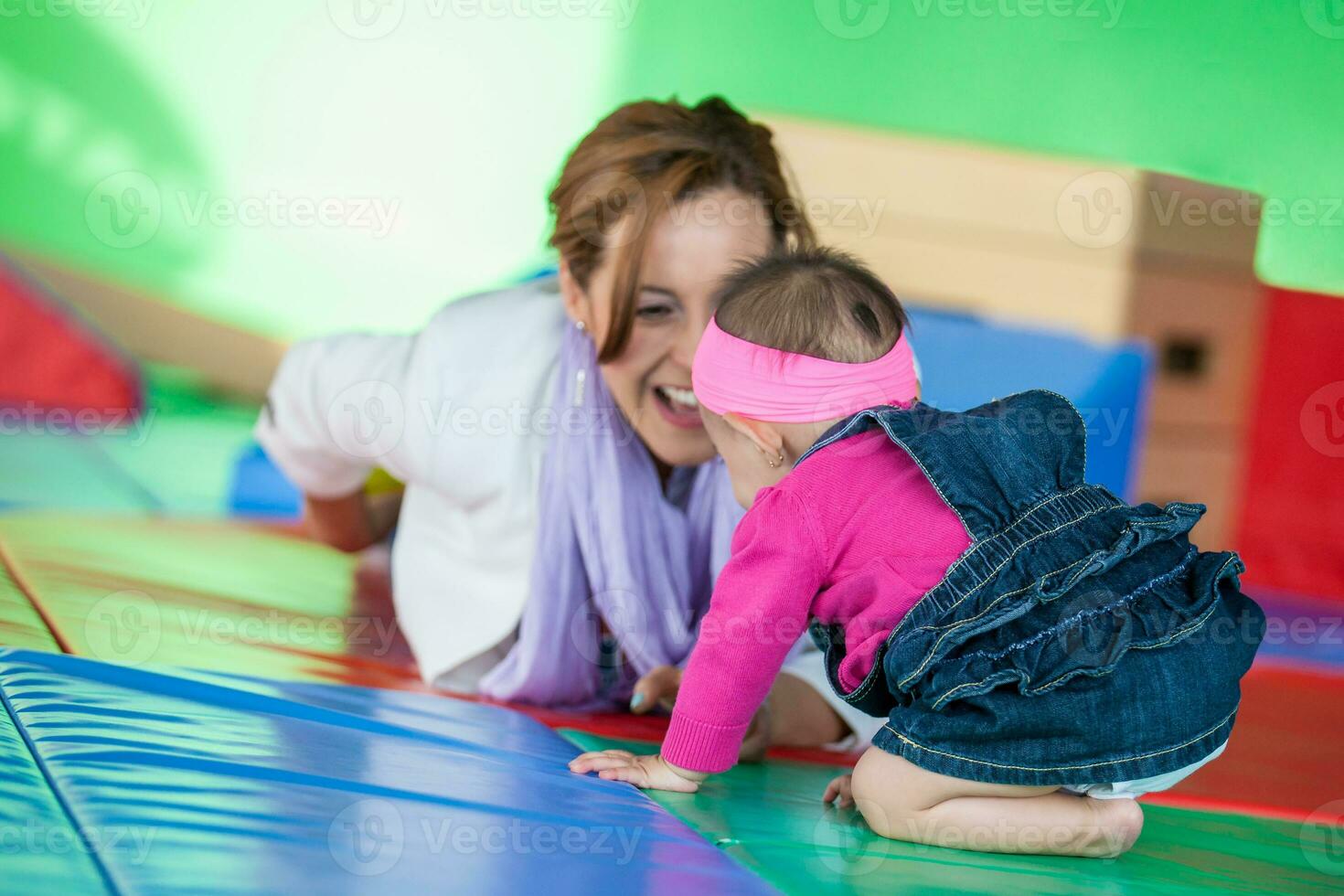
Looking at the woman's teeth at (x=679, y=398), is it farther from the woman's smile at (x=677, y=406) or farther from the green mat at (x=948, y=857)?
the green mat at (x=948, y=857)

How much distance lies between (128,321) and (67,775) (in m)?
3.04

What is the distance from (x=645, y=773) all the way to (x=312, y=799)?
315mm

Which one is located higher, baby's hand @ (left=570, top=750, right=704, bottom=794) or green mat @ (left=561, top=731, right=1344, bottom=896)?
green mat @ (left=561, top=731, right=1344, bottom=896)

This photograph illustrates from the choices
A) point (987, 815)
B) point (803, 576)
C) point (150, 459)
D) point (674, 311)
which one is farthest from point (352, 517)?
point (987, 815)

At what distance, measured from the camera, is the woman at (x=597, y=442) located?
1531mm

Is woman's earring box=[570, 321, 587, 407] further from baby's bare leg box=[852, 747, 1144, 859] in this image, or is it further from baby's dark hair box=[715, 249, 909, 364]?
baby's bare leg box=[852, 747, 1144, 859]

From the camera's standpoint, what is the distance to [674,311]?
1.54 m

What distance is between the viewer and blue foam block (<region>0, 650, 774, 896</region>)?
0.78 m

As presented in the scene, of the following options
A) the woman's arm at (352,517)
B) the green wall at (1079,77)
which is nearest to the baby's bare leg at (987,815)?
the woman's arm at (352,517)

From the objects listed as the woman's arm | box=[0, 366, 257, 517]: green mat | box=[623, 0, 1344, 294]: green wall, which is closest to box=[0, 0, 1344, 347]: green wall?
box=[623, 0, 1344, 294]: green wall

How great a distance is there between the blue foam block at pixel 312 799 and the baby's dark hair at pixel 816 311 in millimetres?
430

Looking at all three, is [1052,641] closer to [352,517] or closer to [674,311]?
[674,311]

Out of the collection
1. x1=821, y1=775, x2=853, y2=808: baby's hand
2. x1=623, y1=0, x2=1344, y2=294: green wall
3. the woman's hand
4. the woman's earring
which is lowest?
the woman's hand

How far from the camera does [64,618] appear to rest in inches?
59.9
